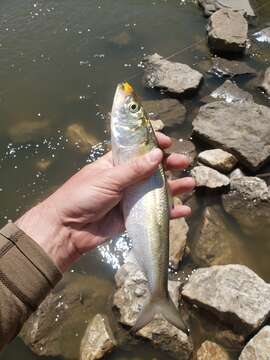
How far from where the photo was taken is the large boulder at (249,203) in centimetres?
620

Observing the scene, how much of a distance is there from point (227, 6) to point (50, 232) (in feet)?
28.7

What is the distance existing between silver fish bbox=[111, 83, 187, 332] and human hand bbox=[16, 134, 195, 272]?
0.10 metres

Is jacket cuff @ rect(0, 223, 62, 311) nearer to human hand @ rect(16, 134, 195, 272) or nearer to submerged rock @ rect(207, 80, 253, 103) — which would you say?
human hand @ rect(16, 134, 195, 272)

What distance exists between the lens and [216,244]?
5.86 metres

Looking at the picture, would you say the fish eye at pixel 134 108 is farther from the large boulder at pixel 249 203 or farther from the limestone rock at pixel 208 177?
the large boulder at pixel 249 203

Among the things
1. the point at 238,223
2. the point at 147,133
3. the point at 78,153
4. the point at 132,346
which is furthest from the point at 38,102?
the point at 147,133

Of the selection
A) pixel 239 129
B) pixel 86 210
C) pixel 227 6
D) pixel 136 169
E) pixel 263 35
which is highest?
pixel 136 169

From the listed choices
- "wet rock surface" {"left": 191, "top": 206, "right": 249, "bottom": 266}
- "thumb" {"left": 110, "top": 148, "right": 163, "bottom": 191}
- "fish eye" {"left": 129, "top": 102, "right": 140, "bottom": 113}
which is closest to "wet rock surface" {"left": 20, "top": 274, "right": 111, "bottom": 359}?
"wet rock surface" {"left": 191, "top": 206, "right": 249, "bottom": 266}

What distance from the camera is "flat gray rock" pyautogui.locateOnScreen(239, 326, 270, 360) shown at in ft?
14.6

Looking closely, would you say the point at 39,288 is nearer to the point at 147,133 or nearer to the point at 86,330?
the point at 147,133

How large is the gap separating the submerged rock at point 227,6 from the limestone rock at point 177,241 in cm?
627

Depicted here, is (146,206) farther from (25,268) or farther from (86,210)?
(25,268)

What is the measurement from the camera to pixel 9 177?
6.98m

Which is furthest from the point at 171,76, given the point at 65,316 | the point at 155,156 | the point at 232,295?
the point at 155,156
